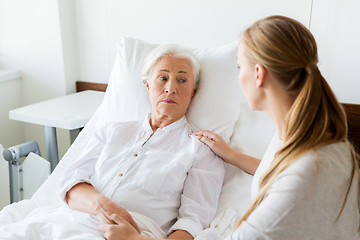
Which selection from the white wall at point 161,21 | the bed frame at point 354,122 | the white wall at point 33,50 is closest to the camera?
the bed frame at point 354,122

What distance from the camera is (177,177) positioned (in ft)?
4.52

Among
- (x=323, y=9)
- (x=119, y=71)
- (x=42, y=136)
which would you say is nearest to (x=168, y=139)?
(x=119, y=71)

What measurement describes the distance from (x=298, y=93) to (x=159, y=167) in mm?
640

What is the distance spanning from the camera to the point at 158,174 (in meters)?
1.38

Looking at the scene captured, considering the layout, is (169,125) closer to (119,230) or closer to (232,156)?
(232,156)

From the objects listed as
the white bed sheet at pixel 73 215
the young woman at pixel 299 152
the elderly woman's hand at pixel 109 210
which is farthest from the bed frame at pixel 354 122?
the elderly woman's hand at pixel 109 210

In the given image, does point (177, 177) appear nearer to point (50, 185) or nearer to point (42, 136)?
point (50, 185)

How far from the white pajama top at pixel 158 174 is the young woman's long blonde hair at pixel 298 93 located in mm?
443

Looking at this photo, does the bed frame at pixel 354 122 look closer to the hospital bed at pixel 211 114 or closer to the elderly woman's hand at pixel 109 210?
the hospital bed at pixel 211 114

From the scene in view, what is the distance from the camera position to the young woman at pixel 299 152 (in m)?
0.83

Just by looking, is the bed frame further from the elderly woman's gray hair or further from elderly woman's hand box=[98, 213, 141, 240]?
elderly woman's hand box=[98, 213, 141, 240]

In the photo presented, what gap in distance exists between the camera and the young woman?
83cm

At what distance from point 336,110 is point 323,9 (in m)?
0.98

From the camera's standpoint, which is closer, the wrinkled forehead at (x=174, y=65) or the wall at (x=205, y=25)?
the wrinkled forehead at (x=174, y=65)
